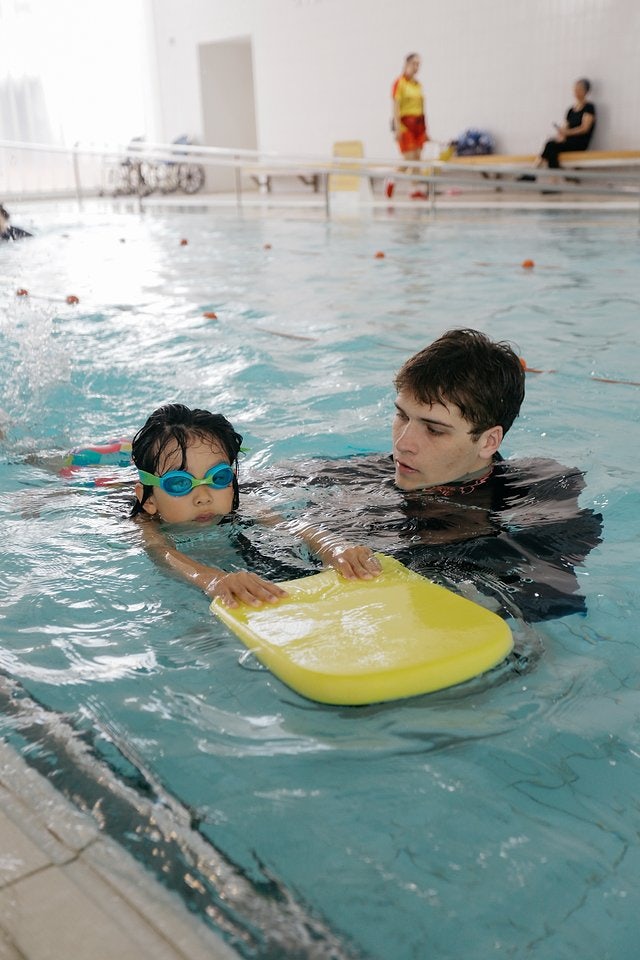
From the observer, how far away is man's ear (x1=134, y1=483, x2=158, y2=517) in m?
2.80

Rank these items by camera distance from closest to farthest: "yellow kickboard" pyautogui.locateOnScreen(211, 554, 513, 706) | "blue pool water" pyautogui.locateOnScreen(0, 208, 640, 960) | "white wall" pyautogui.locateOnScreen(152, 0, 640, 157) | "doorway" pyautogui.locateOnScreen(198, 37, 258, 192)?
"blue pool water" pyautogui.locateOnScreen(0, 208, 640, 960), "yellow kickboard" pyautogui.locateOnScreen(211, 554, 513, 706), "white wall" pyautogui.locateOnScreen(152, 0, 640, 157), "doorway" pyautogui.locateOnScreen(198, 37, 258, 192)

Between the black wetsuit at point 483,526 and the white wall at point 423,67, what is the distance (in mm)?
14106

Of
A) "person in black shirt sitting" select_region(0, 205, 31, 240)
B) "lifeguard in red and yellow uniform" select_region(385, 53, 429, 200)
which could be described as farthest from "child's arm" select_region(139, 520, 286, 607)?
"lifeguard in red and yellow uniform" select_region(385, 53, 429, 200)

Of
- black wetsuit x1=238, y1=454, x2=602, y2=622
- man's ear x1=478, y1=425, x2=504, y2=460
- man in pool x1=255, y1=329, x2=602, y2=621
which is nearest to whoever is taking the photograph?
black wetsuit x1=238, y1=454, x2=602, y2=622

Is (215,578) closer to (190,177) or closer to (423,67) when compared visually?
(423,67)

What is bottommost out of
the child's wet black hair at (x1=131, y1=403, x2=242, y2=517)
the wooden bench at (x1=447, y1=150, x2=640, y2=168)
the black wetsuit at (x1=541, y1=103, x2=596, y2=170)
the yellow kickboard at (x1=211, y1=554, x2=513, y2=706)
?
the yellow kickboard at (x1=211, y1=554, x2=513, y2=706)

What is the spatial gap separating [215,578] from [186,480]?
36cm

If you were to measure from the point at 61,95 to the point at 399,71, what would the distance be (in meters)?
7.89

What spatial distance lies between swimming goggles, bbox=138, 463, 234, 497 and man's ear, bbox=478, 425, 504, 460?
29.8 inches

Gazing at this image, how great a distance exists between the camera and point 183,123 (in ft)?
76.2

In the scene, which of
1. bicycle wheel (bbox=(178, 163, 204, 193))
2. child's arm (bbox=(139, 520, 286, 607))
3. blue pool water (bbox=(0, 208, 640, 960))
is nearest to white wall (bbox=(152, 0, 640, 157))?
bicycle wheel (bbox=(178, 163, 204, 193))

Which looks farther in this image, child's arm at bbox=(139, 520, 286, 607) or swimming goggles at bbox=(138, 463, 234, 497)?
swimming goggles at bbox=(138, 463, 234, 497)

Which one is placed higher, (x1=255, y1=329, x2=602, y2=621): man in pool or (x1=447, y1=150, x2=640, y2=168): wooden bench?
(x1=447, y1=150, x2=640, y2=168): wooden bench

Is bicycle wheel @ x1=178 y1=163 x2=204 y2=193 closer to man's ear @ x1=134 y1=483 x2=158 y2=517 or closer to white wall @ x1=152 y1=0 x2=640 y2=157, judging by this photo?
white wall @ x1=152 y1=0 x2=640 y2=157
